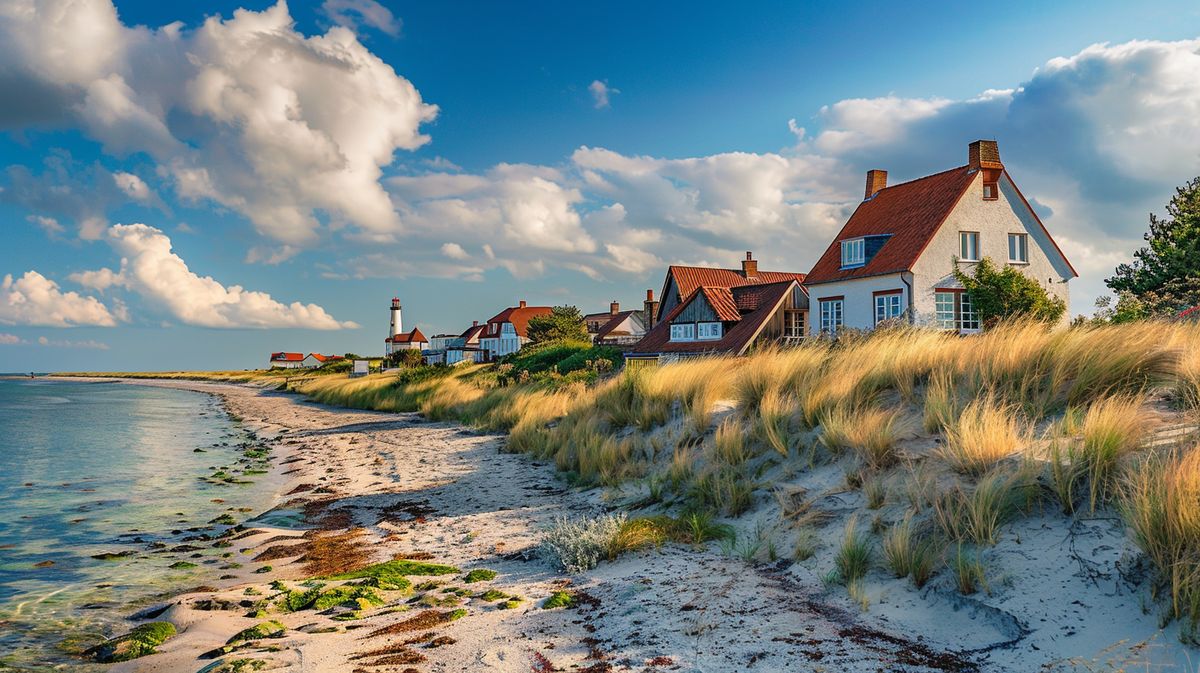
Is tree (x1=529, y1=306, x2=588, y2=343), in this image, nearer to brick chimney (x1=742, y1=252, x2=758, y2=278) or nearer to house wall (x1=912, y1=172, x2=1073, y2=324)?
brick chimney (x1=742, y1=252, x2=758, y2=278)

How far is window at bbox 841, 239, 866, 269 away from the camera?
3144 centimetres

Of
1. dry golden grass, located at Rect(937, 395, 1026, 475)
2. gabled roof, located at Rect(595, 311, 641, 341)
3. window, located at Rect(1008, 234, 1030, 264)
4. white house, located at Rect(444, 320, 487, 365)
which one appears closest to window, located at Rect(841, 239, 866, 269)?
window, located at Rect(1008, 234, 1030, 264)

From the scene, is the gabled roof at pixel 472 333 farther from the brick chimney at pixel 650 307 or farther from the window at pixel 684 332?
the window at pixel 684 332

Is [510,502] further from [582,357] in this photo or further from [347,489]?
[582,357]

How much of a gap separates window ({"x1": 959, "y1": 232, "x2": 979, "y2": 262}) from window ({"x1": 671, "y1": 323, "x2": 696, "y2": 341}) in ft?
43.8

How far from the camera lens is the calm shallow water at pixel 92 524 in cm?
720

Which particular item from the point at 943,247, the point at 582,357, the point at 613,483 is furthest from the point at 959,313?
the point at 613,483

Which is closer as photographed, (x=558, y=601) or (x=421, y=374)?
(x=558, y=601)

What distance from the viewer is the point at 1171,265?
30250 millimetres

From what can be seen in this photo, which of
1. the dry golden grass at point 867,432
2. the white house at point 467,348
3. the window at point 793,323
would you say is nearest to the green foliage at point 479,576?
the dry golden grass at point 867,432

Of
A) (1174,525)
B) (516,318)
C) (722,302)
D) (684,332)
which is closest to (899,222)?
(722,302)

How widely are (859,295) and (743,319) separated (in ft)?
20.4

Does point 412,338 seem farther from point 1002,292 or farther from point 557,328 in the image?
point 1002,292

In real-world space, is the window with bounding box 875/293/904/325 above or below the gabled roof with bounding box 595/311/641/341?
below
